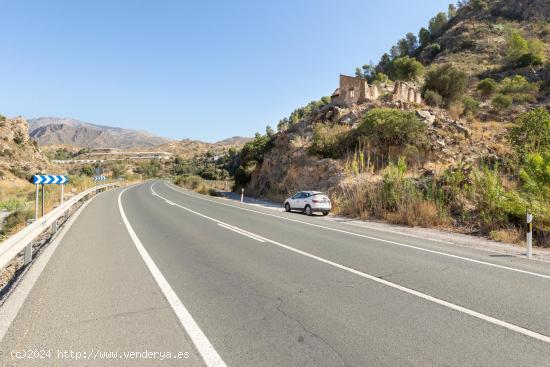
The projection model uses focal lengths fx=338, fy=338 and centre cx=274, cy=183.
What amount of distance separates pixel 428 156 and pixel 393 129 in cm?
318

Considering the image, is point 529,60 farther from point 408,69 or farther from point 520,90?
point 520,90

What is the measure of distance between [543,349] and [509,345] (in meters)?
0.30

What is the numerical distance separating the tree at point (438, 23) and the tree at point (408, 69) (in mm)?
52130

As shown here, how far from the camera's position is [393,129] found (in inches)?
990

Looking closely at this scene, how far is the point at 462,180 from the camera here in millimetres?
15422

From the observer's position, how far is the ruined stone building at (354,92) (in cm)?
3634

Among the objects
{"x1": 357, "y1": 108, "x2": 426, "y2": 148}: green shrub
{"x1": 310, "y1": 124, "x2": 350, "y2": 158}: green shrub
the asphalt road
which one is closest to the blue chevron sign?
the asphalt road

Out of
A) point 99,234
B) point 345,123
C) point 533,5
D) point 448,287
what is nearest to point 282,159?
point 345,123

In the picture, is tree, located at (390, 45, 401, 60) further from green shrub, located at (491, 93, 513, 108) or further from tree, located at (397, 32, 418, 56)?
green shrub, located at (491, 93, 513, 108)

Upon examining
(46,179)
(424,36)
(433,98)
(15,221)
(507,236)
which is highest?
(424,36)

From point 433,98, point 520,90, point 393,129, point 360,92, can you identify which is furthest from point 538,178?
point 520,90

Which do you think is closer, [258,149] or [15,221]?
[15,221]

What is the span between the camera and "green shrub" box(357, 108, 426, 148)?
2500cm

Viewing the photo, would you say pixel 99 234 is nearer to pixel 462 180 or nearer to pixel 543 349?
pixel 543 349
